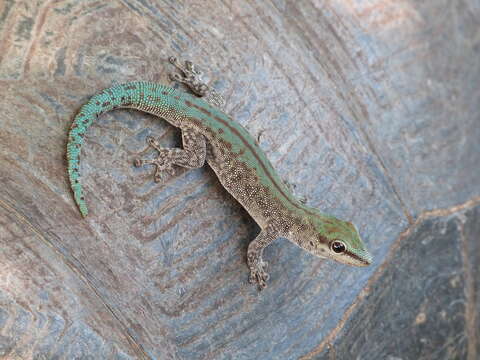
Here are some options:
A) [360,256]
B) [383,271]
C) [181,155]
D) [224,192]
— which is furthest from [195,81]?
[383,271]

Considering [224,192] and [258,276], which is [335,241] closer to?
[258,276]

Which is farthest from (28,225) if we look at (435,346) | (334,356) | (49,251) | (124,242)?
(435,346)

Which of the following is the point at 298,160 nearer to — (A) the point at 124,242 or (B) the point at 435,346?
(A) the point at 124,242

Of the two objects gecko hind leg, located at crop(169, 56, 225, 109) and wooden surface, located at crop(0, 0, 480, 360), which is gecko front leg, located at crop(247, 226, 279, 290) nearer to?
wooden surface, located at crop(0, 0, 480, 360)

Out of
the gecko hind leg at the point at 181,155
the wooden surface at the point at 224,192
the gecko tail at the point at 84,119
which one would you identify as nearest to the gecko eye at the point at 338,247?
the wooden surface at the point at 224,192

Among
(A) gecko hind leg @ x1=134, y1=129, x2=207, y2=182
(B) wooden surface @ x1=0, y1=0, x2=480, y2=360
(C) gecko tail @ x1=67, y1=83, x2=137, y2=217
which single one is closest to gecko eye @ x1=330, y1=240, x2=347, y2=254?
(B) wooden surface @ x1=0, y1=0, x2=480, y2=360

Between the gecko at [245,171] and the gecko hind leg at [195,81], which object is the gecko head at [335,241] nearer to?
the gecko at [245,171]

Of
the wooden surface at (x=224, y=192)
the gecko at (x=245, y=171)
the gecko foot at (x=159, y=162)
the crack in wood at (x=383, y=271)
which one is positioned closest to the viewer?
the wooden surface at (x=224, y=192)
